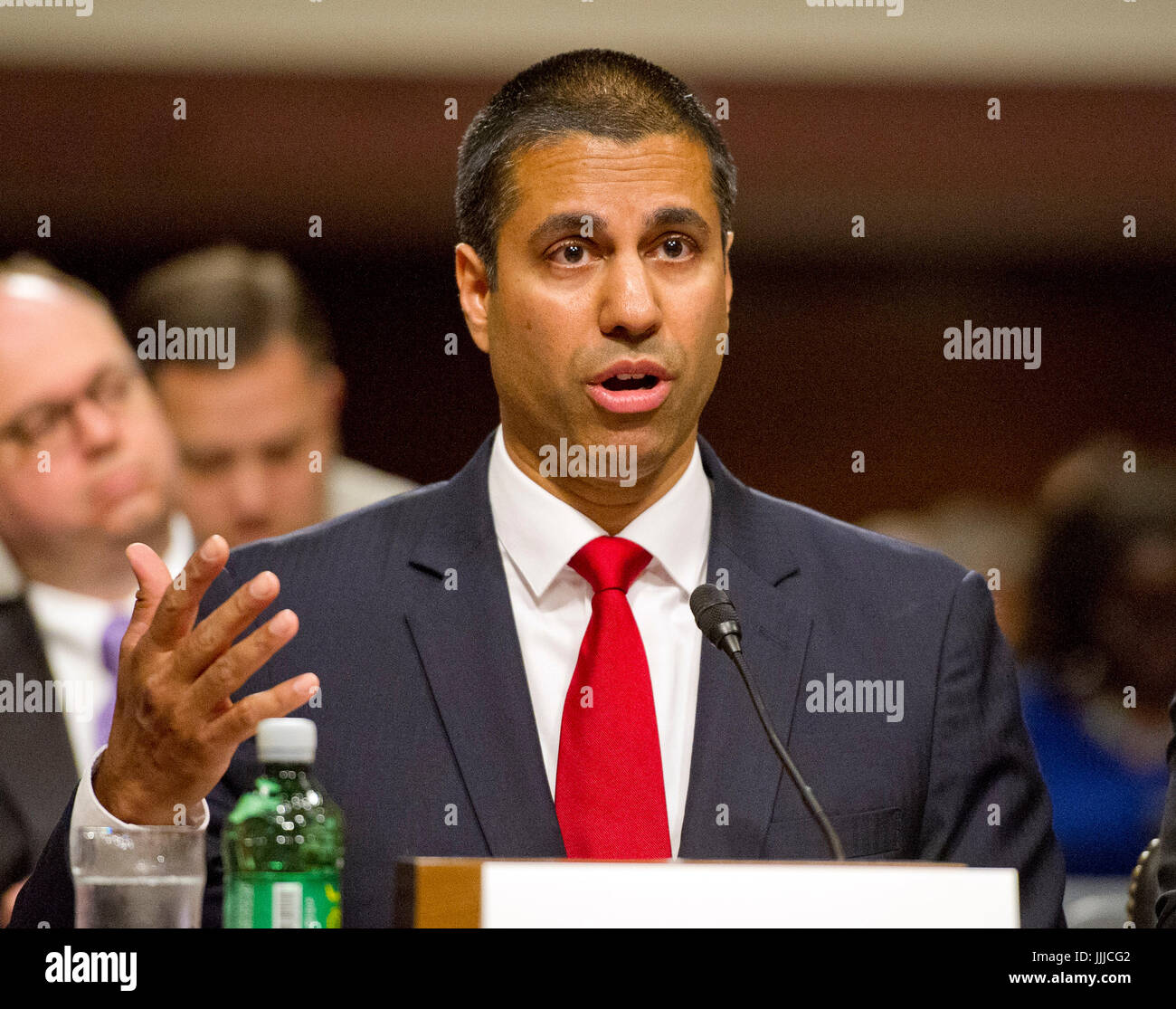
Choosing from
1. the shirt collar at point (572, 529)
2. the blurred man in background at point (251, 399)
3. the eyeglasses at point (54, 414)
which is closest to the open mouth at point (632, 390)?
the shirt collar at point (572, 529)

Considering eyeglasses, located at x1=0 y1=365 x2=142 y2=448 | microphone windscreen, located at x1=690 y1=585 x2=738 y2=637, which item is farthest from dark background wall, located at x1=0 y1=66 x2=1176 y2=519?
microphone windscreen, located at x1=690 y1=585 x2=738 y2=637

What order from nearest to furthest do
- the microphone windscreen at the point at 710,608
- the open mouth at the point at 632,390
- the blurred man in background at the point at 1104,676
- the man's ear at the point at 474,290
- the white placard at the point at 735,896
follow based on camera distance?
the white placard at the point at 735,896
the microphone windscreen at the point at 710,608
the open mouth at the point at 632,390
the man's ear at the point at 474,290
the blurred man in background at the point at 1104,676

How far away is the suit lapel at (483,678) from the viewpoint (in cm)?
181

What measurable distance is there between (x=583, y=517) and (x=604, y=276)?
0.32 m

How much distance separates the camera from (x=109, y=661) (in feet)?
10.1

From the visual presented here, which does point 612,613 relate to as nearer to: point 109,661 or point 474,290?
point 474,290

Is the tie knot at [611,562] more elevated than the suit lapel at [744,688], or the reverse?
the tie knot at [611,562]

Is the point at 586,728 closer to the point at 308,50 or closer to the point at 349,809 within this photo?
the point at 349,809

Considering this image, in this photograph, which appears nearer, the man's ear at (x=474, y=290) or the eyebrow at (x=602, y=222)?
the eyebrow at (x=602, y=222)

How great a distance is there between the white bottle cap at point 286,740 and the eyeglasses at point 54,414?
2.02 meters

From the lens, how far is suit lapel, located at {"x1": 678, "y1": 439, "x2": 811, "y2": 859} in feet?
5.98

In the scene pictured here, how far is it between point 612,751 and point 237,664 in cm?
59

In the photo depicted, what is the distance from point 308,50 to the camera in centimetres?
355

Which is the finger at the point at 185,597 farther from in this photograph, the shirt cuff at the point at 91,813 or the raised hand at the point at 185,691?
the shirt cuff at the point at 91,813
